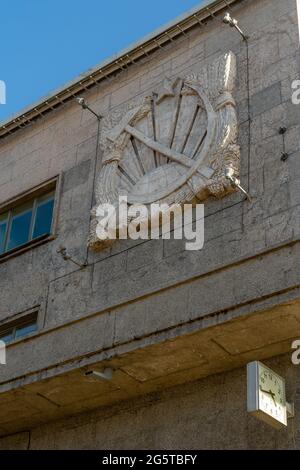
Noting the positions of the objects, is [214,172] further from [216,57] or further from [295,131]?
[216,57]

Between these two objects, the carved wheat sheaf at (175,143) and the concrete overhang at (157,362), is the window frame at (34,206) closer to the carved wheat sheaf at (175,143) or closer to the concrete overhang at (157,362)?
the carved wheat sheaf at (175,143)

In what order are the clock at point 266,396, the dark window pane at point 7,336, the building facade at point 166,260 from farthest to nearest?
the dark window pane at point 7,336 → the building facade at point 166,260 → the clock at point 266,396

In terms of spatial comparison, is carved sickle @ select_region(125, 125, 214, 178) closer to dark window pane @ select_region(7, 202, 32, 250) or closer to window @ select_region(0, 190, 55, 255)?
window @ select_region(0, 190, 55, 255)

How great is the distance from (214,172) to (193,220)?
86 cm

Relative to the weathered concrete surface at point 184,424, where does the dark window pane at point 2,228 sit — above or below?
above

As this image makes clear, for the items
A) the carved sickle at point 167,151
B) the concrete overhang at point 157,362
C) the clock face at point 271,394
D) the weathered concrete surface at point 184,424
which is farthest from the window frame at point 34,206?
→ the clock face at point 271,394

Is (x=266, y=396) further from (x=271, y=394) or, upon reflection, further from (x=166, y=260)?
(x=166, y=260)

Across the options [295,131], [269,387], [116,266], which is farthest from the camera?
[116,266]

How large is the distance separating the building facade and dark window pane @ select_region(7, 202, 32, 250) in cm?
4

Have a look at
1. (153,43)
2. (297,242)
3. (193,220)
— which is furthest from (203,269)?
(153,43)

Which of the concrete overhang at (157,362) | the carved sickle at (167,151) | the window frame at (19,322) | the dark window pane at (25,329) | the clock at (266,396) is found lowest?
the clock at (266,396)

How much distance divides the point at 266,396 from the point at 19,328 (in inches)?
260

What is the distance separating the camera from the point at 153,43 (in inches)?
709

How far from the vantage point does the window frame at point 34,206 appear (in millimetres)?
17281
